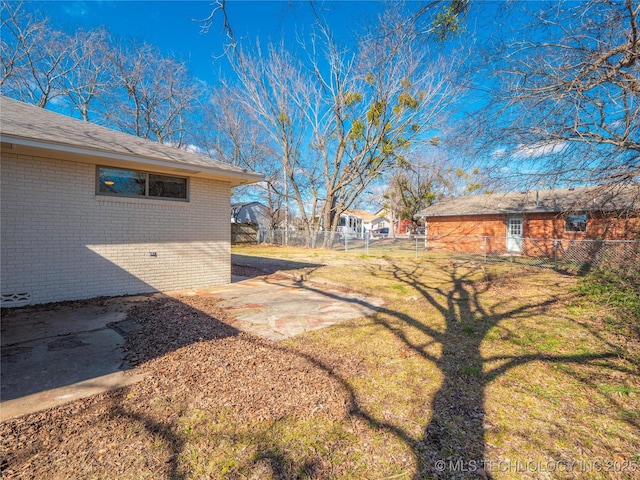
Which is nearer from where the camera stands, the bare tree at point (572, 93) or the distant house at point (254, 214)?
the bare tree at point (572, 93)

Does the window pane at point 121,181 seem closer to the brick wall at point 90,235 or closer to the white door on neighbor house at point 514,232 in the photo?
the brick wall at point 90,235

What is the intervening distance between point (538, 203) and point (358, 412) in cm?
1681

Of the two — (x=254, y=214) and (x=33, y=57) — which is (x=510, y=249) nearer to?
(x=33, y=57)

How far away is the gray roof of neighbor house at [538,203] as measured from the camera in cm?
573

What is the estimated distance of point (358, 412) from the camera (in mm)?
2365

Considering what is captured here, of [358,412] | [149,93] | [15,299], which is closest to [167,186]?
[15,299]

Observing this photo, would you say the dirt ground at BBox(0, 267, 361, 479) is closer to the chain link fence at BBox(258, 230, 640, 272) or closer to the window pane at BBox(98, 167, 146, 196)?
the window pane at BBox(98, 167, 146, 196)

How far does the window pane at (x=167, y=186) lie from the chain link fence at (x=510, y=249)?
1022 cm

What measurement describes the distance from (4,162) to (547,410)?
7.63 metres

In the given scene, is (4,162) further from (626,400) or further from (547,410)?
(626,400)

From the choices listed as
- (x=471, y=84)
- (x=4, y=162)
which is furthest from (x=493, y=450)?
(x=4, y=162)

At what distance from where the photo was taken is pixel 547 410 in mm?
2443

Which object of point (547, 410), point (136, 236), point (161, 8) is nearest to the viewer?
point (547, 410)

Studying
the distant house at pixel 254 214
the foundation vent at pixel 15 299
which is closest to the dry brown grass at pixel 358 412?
the foundation vent at pixel 15 299
